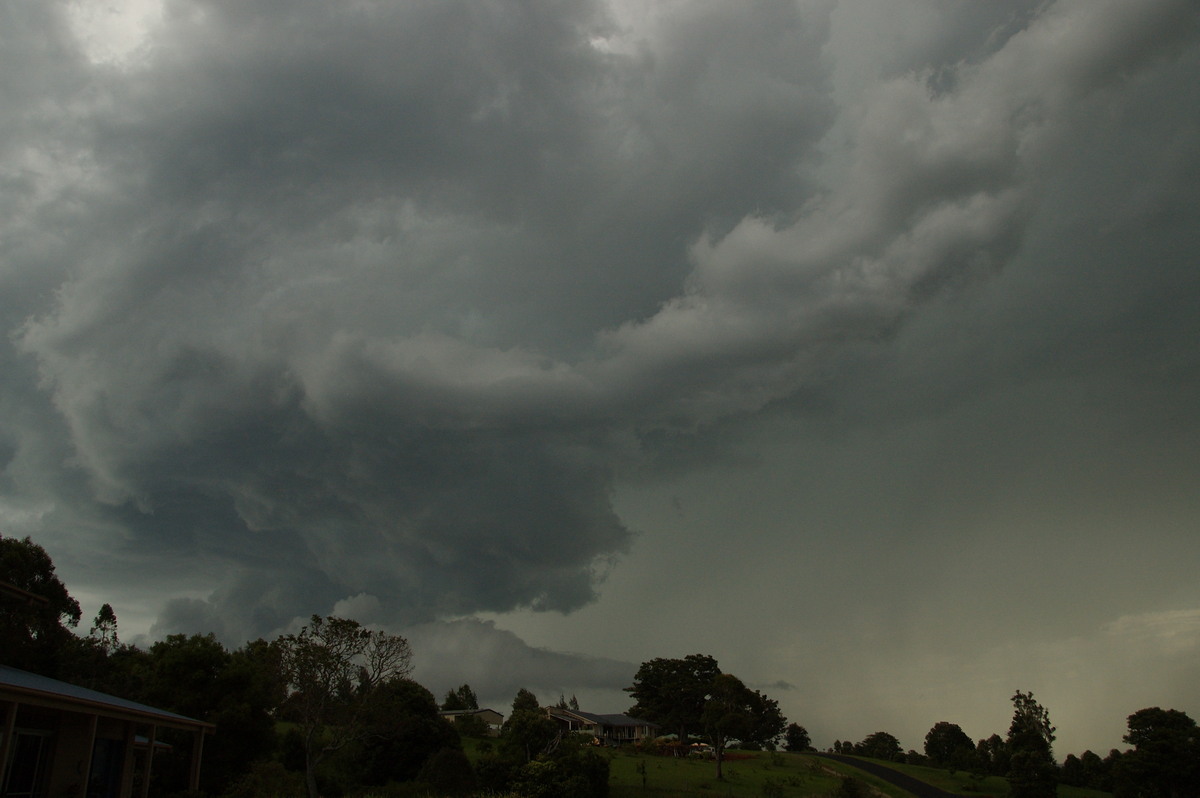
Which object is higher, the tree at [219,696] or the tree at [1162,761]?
the tree at [219,696]

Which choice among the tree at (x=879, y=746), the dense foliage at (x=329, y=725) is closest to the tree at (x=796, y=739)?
the tree at (x=879, y=746)

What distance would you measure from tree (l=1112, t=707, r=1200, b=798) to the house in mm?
66920

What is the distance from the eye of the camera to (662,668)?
353ft

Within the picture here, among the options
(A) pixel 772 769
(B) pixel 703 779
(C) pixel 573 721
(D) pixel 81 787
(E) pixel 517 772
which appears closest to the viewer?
(D) pixel 81 787

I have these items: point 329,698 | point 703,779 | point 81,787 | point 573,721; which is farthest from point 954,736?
point 81,787

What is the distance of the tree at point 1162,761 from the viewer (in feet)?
186

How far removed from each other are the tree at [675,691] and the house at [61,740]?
75904 mm

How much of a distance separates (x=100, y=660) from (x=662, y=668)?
70.5 m

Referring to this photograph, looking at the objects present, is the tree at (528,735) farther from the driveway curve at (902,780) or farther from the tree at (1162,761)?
the tree at (1162,761)

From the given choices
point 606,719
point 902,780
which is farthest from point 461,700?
point 902,780

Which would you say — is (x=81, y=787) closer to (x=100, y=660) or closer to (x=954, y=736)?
(x=100, y=660)

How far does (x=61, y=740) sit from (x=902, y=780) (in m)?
68.5

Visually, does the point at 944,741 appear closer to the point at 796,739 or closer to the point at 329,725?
the point at 796,739

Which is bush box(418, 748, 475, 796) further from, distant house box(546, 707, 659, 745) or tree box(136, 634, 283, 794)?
distant house box(546, 707, 659, 745)
